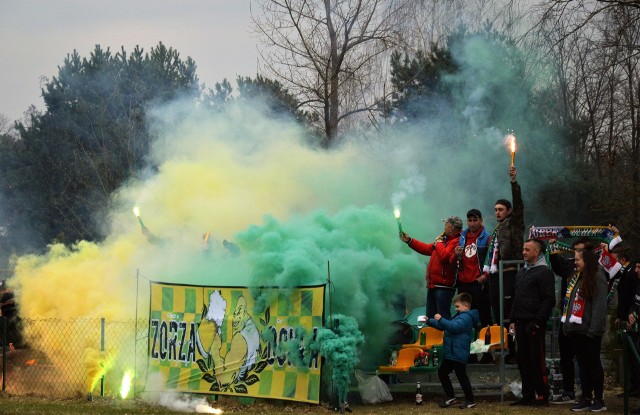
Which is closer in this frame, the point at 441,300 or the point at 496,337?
the point at 496,337

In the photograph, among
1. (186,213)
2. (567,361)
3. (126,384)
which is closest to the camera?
(567,361)

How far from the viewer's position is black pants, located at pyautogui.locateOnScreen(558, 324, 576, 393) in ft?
37.1

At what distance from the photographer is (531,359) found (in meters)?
11.1

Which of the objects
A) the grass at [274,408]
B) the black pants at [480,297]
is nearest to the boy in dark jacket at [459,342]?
the grass at [274,408]

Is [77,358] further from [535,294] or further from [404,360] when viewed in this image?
[535,294]

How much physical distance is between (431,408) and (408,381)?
114cm

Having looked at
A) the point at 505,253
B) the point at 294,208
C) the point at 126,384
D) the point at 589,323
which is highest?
the point at 294,208

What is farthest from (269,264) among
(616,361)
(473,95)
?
(473,95)

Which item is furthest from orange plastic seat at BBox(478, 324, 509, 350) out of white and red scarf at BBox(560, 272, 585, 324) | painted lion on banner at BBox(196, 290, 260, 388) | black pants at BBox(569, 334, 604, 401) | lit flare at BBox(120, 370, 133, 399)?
lit flare at BBox(120, 370, 133, 399)

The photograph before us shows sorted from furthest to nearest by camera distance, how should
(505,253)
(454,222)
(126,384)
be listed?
(454,222) → (126,384) → (505,253)

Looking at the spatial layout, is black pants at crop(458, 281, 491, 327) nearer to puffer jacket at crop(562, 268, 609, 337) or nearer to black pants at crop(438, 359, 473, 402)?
black pants at crop(438, 359, 473, 402)

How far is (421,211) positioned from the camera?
15.8m

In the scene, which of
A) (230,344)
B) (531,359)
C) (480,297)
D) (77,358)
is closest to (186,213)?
(77,358)

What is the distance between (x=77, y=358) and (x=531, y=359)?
686 centimetres
